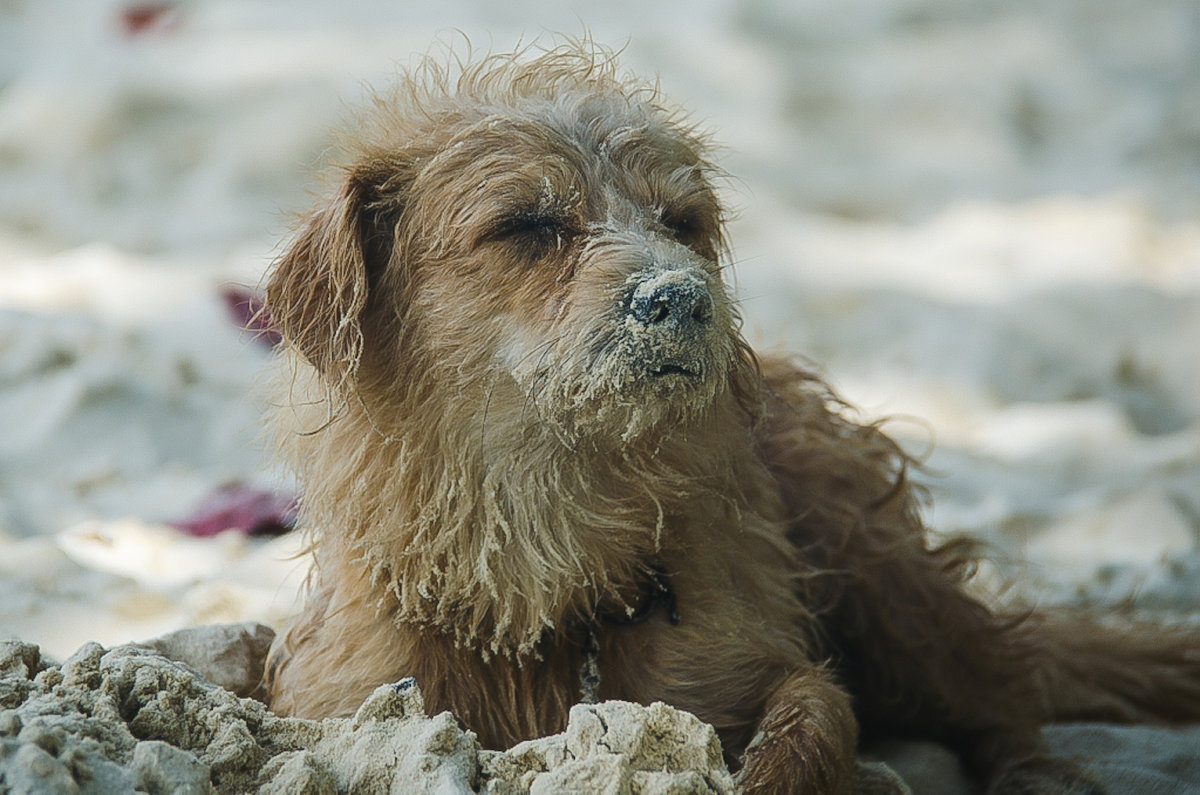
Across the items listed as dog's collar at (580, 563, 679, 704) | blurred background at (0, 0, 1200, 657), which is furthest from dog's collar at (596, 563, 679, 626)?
blurred background at (0, 0, 1200, 657)

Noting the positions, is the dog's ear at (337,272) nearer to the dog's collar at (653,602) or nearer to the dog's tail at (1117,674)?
the dog's collar at (653,602)

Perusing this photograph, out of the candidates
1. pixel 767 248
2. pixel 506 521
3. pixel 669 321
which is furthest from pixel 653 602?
pixel 767 248

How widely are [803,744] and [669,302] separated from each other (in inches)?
33.8

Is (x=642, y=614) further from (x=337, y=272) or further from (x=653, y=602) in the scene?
(x=337, y=272)

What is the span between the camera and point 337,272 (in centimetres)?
276

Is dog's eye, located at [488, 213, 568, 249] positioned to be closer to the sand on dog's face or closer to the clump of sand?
the sand on dog's face

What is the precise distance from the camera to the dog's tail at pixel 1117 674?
12.1ft

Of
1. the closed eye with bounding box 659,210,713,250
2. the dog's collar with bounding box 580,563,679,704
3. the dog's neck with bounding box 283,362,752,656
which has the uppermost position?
the closed eye with bounding box 659,210,713,250

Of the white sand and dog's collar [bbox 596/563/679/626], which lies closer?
dog's collar [bbox 596/563/679/626]

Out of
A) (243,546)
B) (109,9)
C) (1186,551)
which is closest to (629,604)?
(243,546)

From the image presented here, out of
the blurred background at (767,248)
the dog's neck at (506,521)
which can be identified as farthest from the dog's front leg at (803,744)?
the blurred background at (767,248)

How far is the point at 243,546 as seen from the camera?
4.25 metres

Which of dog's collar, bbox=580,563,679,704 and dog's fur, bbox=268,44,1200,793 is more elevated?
dog's fur, bbox=268,44,1200,793

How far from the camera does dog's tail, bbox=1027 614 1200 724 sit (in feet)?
12.1
